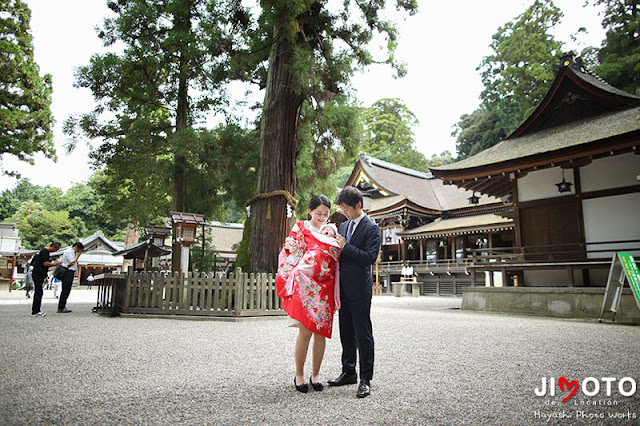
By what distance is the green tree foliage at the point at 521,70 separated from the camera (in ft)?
80.8

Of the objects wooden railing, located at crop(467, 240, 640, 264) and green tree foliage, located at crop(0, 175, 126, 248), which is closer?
wooden railing, located at crop(467, 240, 640, 264)

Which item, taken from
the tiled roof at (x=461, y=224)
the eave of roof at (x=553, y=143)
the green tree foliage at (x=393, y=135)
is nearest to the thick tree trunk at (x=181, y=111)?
the eave of roof at (x=553, y=143)

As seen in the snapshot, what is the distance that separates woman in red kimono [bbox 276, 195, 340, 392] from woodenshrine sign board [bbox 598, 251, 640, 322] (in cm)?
623

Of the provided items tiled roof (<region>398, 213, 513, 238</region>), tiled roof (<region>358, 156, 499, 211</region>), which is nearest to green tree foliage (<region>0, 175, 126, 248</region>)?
tiled roof (<region>358, 156, 499, 211</region>)

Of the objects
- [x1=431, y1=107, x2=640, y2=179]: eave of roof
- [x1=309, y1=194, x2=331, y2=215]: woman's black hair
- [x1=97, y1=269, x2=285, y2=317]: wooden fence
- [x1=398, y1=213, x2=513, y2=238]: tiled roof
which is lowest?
[x1=97, y1=269, x2=285, y2=317]: wooden fence

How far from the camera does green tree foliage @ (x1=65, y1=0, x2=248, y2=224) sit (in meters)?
11.1

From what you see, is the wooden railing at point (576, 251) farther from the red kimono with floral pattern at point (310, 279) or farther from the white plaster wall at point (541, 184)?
the red kimono with floral pattern at point (310, 279)

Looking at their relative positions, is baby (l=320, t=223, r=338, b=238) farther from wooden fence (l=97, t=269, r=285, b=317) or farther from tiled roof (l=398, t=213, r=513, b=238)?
tiled roof (l=398, t=213, r=513, b=238)

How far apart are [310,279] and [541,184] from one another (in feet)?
33.8

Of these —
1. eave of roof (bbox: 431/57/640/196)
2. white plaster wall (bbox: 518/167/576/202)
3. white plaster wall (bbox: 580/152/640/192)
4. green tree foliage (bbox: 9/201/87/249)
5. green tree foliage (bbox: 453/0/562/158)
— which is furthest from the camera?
green tree foliage (bbox: 9/201/87/249)

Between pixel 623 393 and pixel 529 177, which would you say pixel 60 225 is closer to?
pixel 529 177

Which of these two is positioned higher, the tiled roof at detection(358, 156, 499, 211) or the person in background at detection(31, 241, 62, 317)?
the tiled roof at detection(358, 156, 499, 211)

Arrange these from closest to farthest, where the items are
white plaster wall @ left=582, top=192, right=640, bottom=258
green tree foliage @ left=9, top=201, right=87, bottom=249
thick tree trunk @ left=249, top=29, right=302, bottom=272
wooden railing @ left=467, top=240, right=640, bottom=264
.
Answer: thick tree trunk @ left=249, top=29, right=302, bottom=272
wooden railing @ left=467, top=240, right=640, bottom=264
white plaster wall @ left=582, top=192, right=640, bottom=258
green tree foliage @ left=9, top=201, right=87, bottom=249

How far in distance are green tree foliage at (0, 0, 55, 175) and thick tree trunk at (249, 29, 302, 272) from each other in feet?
33.8
